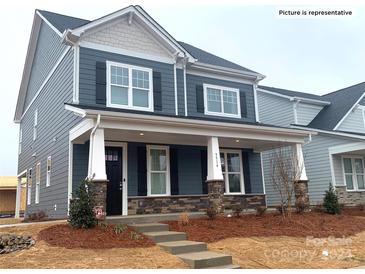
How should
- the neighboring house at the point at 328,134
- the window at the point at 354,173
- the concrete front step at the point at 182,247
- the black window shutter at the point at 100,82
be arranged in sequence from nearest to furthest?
1. the concrete front step at the point at 182,247
2. the black window shutter at the point at 100,82
3. the neighboring house at the point at 328,134
4. the window at the point at 354,173

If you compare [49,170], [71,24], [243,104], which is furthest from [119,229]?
[243,104]

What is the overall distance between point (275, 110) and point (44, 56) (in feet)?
42.9

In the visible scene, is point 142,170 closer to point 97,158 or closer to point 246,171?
point 97,158

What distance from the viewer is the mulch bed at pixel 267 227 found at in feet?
28.7

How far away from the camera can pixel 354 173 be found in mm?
18156

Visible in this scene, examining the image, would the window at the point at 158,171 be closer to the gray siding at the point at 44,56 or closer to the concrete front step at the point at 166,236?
the concrete front step at the point at 166,236

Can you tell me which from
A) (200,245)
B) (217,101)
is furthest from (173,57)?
(200,245)

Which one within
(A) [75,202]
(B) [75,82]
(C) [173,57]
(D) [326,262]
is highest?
(C) [173,57]

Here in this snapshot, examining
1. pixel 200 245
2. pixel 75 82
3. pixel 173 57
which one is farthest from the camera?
pixel 173 57

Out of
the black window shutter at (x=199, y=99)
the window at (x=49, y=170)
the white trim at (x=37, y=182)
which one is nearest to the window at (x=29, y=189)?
the white trim at (x=37, y=182)

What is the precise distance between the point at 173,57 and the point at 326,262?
31.3ft

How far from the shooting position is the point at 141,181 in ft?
40.2

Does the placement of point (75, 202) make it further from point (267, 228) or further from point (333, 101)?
point (333, 101)

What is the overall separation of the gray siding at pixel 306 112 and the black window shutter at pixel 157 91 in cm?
1012
